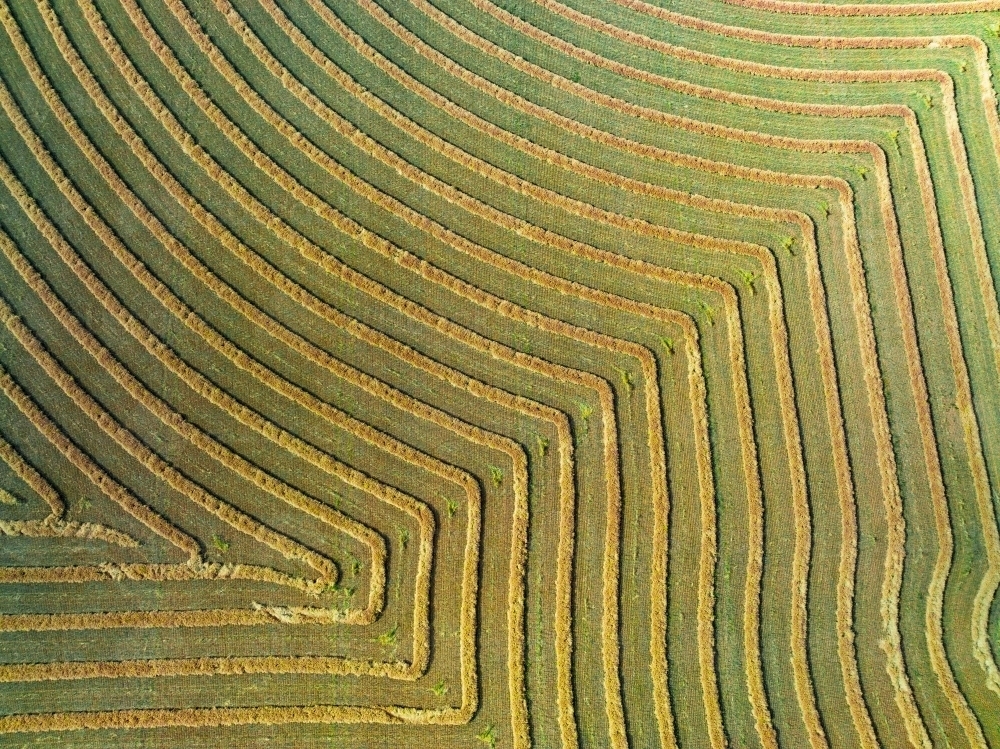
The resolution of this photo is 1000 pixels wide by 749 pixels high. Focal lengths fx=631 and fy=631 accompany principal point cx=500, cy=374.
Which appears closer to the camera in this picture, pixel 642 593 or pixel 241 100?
pixel 642 593

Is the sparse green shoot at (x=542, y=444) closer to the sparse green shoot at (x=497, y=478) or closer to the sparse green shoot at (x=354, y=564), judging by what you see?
the sparse green shoot at (x=497, y=478)

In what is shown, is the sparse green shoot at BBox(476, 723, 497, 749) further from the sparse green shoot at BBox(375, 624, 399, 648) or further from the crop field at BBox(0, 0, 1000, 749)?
the sparse green shoot at BBox(375, 624, 399, 648)

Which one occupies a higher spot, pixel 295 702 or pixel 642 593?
pixel 642 593

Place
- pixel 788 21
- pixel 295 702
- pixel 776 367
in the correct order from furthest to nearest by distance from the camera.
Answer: pixel 788 21
pixel 776 367
pixel 295 702

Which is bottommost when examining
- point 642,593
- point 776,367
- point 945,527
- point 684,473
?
point 642,593

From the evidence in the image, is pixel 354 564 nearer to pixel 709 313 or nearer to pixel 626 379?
pixel 626 379

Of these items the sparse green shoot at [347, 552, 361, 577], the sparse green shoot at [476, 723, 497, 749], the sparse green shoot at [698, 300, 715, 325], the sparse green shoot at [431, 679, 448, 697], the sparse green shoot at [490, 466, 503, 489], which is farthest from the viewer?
the sparse green shoot at [698, 300, 715, 325]

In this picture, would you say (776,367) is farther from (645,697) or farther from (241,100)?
(241,100)

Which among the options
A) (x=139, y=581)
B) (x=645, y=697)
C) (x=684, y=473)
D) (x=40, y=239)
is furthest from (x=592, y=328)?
(x=40, y=239)

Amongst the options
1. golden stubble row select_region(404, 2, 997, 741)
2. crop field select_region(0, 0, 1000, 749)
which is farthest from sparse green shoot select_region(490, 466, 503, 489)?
golden stubble row select_region(404, 2, 997, 741)
